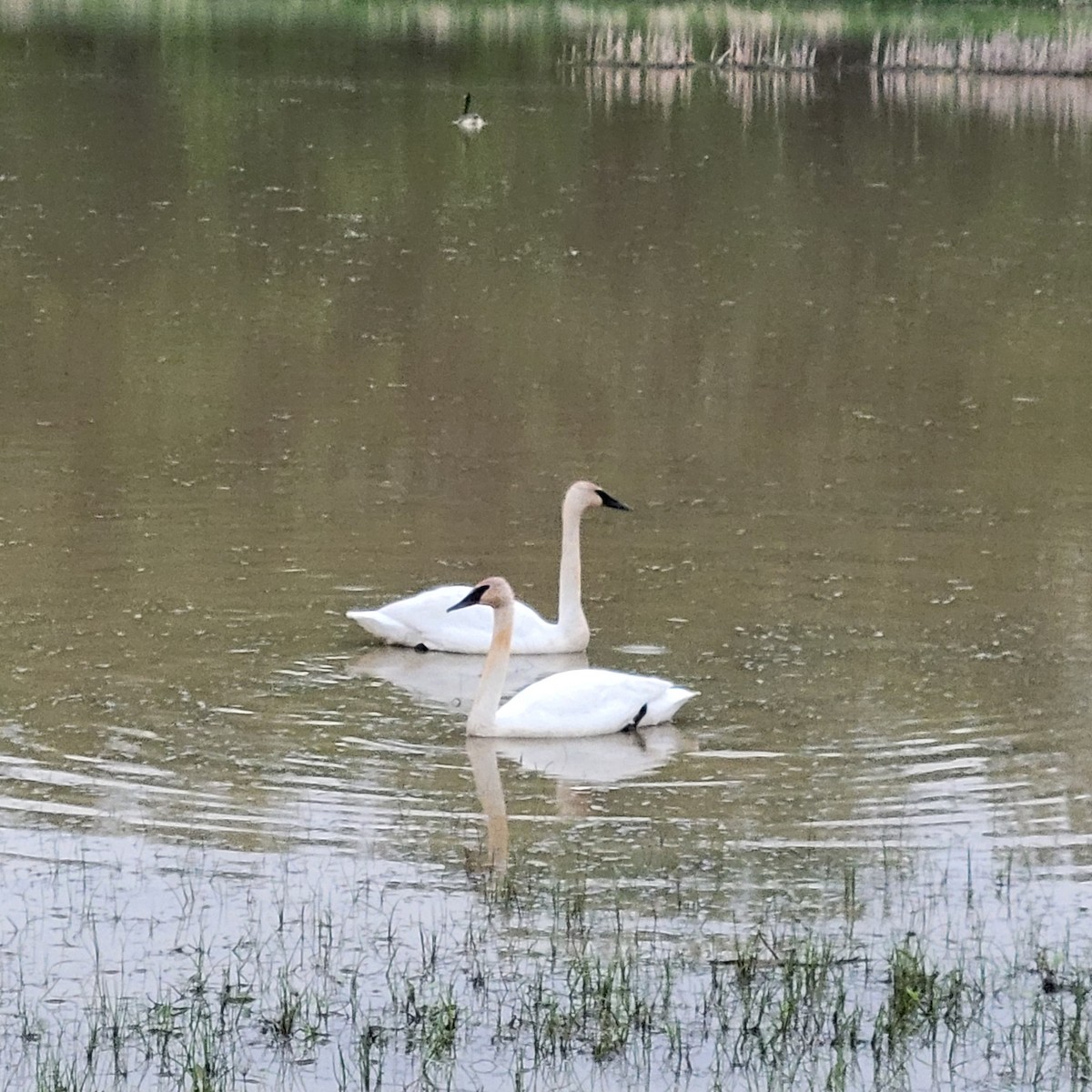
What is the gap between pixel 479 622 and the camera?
34.8 feet

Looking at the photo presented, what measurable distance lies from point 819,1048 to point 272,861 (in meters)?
2.06

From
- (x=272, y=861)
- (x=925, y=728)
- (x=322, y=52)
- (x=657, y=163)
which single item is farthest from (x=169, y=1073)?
(x=322, y=52)

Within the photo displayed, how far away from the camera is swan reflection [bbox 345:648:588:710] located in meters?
10.0

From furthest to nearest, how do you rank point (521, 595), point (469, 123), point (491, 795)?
point (469, 123)
point (521, 595)
point (491, 795)

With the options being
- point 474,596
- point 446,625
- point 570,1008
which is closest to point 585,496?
point 446,625

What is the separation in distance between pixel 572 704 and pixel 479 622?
58.8 inches

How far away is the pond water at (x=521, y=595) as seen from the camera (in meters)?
6.71

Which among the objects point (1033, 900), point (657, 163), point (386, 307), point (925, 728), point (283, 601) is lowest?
point (1033, 900)

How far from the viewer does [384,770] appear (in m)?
8.56

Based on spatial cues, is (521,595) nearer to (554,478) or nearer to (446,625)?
(446,625)

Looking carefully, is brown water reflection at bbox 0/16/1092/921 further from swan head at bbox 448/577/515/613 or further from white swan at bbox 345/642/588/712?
swan head at bbox 448/577/515/613

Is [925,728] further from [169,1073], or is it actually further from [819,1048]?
[169,1073]

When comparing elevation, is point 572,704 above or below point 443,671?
below

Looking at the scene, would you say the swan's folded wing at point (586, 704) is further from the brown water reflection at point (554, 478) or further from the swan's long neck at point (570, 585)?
the swan's long neck at point (570, 585)
